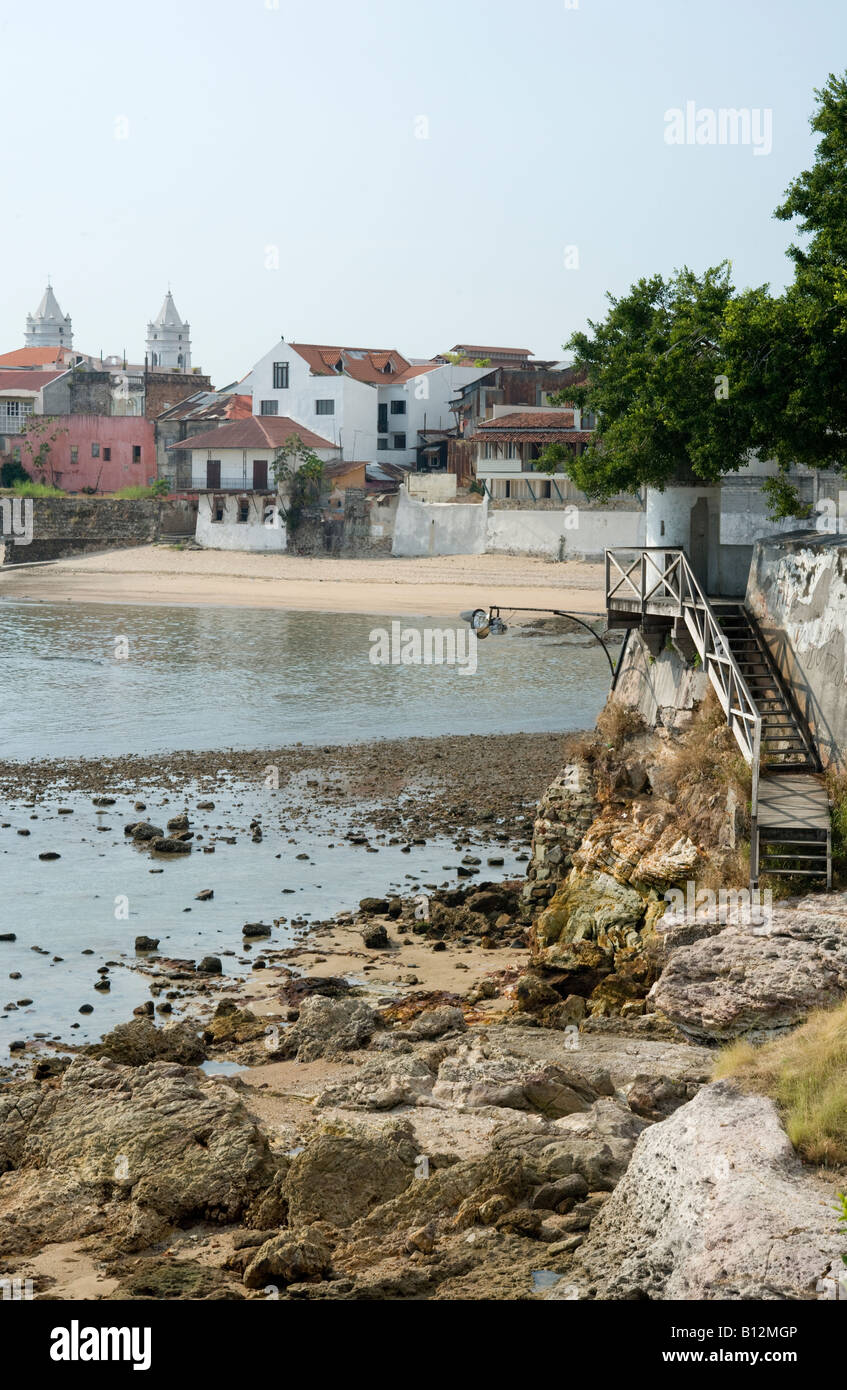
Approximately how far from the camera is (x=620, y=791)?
757 inches

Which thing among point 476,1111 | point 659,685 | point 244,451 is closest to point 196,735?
point 659,685

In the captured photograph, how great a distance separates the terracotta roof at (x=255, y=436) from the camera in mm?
75812

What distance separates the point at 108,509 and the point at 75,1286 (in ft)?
234

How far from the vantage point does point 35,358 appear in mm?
110000

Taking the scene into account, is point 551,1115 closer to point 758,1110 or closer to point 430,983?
point 758,1110

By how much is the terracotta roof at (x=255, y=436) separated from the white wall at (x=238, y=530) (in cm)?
315

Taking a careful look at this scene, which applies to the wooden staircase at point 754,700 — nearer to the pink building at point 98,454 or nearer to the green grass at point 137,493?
the green grass at point 137,493

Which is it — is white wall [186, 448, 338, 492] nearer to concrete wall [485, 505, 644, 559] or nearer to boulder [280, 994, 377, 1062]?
concrete wall [485, 505, 644, 559]

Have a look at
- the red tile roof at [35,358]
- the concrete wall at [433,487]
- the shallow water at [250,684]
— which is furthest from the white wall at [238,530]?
the red tile roof at [35,358]

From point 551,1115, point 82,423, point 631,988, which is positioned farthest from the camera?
point 82,423

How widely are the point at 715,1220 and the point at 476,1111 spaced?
3.68 m

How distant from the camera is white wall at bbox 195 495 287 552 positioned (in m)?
73.9

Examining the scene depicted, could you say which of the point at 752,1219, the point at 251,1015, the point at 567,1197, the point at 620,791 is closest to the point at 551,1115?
the point at 567,1197

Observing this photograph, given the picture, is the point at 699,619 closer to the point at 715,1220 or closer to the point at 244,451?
the point at 715,1220
